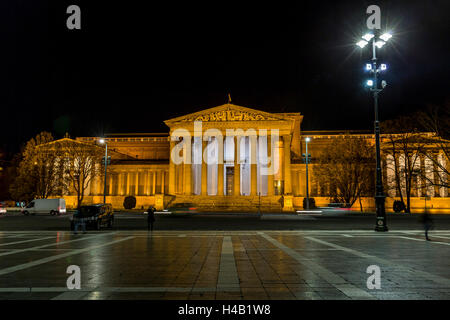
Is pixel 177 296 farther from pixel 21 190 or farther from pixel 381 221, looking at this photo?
pixel 21 190

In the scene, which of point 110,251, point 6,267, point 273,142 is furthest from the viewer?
point 273,142

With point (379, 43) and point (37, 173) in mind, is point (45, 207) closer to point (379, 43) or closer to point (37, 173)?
point (37, 173)

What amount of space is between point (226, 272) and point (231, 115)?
56770mm

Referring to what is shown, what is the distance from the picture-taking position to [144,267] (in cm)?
1006

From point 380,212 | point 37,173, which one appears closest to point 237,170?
point 37,173

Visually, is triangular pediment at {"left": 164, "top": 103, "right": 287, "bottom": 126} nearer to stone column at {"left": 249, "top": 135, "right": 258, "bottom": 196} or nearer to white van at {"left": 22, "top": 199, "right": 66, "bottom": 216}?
stone column at {"left": 249, "top": 135, "right": 258, "bottom": 196}

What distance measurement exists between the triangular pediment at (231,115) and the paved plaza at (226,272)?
51.0 m

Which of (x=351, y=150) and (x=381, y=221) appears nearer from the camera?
(x=381, y=221)

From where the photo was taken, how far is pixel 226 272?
9312mm

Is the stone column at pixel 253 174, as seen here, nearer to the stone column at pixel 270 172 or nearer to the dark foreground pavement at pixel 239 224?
the stone column at pixel 270 172

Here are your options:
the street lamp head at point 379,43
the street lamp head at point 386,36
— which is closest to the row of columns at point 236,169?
the street lamp head at point 379,43

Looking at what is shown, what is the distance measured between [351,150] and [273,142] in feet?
49.9

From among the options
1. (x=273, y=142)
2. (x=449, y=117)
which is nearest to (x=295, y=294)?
(x=449, y=117)

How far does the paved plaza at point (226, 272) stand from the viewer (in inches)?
280
